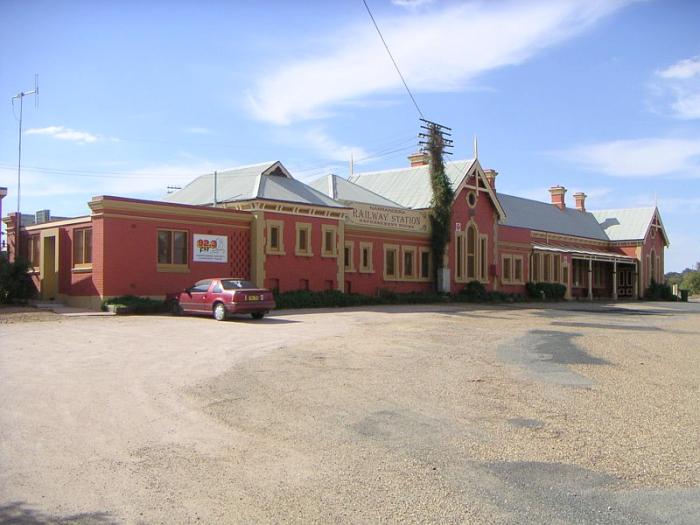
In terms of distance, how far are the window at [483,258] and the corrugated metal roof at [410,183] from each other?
4432mm

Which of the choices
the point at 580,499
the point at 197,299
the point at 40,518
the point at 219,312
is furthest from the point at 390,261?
the point at 40,518

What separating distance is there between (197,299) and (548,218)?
4125cm

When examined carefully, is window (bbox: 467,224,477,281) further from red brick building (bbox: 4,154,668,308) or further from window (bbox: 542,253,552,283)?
window (bbox: 542,253,552,283)

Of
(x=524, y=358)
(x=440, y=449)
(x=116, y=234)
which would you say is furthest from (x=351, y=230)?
(x=440, y=449)

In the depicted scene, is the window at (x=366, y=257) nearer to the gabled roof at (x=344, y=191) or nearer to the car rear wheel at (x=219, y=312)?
the gabled roof at (x=344, y=191)

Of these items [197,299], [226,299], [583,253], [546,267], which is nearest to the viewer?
[226,299]

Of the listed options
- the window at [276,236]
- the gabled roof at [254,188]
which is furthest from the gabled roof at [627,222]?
the window at [276,236]

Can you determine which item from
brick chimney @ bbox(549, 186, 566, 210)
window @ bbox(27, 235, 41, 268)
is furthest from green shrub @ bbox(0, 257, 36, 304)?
brick chimney @ bbox(549, 186, 566, 210)

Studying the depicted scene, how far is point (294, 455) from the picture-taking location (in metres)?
6.99

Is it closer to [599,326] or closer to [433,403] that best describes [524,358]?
[433,403]

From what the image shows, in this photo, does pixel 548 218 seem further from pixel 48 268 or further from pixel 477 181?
pixel 48 268

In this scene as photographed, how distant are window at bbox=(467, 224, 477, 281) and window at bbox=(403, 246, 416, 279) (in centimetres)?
524

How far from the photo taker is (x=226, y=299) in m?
22.0

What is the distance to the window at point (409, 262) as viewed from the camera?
3844cm
